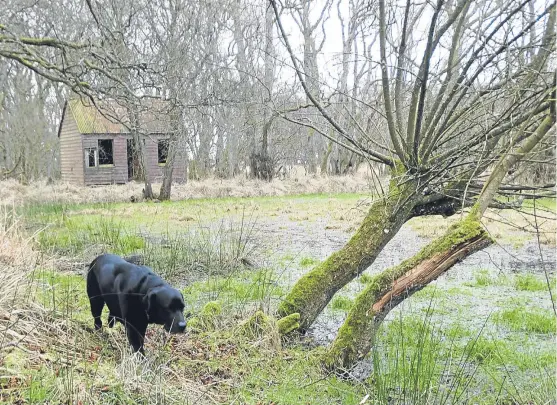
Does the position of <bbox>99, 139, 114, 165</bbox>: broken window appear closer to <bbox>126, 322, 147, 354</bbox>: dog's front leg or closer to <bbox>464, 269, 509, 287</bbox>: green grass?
<bbox>464, 269, 509, 287</bbox>: green grass

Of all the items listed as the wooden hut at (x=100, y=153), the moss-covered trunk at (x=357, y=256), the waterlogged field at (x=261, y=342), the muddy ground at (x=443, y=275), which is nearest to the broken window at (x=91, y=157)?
the wooden hut at (x=100, y=153)

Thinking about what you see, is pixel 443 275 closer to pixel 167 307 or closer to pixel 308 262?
pixel 308 262

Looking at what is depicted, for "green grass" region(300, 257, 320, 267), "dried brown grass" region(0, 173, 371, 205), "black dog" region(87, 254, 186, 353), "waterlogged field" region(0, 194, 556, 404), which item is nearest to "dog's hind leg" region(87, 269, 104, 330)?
"black dog" region(87, 254, 186, 353)

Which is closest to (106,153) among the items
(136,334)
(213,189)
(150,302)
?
(213,189)

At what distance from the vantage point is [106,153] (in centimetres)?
2609

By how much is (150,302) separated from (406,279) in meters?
1.93

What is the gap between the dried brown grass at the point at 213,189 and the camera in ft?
58.7

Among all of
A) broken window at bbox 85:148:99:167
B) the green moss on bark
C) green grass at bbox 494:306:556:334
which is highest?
broken window at bbox 85:148:99:167

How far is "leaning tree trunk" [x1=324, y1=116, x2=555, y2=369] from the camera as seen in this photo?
346 centimetres

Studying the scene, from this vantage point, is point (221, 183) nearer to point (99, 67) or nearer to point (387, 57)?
point (99, 67)

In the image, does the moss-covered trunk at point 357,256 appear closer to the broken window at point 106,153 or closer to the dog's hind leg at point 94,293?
the dog's hind leg at point 94,293

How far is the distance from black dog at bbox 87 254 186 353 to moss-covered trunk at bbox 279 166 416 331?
180 centimetres

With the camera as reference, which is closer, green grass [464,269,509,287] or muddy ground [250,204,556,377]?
muddy ground [250,204,556,377]

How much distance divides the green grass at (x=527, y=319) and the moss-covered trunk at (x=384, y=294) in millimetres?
1839
